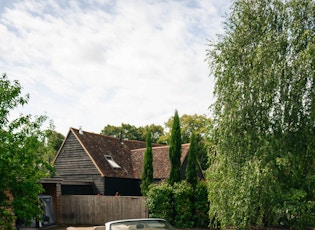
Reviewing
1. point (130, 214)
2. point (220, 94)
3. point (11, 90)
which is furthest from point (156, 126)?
point (11, 90)

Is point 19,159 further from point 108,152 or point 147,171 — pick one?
point 108,152

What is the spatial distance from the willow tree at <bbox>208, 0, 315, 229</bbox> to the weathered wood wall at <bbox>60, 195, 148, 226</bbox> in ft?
23.2

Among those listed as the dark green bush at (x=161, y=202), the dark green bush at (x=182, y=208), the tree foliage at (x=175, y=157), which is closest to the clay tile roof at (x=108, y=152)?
the tree foliage at (x=175, y=157)

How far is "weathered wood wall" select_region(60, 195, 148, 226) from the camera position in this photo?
22406mm

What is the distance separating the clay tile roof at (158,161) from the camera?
33.4 m

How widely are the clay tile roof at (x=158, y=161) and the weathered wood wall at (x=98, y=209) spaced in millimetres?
9458

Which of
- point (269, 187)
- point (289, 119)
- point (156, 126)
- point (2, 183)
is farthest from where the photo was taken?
point (156, 126)

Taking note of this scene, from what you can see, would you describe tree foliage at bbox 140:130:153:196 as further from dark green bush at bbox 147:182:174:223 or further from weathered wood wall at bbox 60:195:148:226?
dark green bush at bbox 147:182:174:223

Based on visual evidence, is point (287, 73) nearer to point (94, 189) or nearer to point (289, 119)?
point (289, 119)

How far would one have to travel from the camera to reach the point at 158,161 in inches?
1372

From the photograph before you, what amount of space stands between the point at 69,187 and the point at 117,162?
202 inches

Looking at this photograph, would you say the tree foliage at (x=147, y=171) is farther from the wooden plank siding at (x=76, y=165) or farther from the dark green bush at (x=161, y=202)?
the dark green bush at (x=161, y=202)

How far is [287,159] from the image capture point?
14.8 metres

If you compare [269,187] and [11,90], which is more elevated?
[11,90]
